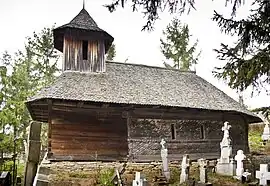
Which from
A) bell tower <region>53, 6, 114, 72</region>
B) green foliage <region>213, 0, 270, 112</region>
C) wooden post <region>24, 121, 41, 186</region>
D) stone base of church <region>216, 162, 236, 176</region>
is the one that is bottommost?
stone base of church <region>216, 162, 236, 176</region>

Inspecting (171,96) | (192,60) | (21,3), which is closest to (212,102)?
(171,96)

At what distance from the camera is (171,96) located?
65.9ft

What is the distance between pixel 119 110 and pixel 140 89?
2211mm

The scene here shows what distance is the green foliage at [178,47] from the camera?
37.4 m

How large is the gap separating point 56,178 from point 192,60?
984 inches

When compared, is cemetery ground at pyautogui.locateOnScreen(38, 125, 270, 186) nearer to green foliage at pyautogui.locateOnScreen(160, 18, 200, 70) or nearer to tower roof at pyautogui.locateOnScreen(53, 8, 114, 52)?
tower roof at pyautogui.locateOnScreen(53, 8, 114, 52)

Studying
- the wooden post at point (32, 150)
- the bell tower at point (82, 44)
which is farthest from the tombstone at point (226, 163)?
the wooden post at point (32, 150)

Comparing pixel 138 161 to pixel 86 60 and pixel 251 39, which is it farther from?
pixel 251 39

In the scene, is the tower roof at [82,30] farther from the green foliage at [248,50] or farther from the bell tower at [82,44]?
the green foliage at [248,50]

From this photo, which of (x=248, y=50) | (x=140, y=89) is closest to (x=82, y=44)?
→ (x=140, y=89)

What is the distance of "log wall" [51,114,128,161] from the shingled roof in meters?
→ 1.21

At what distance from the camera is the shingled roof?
17.8 metres

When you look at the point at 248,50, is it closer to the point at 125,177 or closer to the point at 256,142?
the point at 125,177

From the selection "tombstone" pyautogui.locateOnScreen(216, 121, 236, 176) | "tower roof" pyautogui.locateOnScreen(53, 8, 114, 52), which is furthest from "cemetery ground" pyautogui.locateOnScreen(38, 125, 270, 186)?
"tower roof" pyautogui.locateOnScreen(53, 8, 114, 52)
